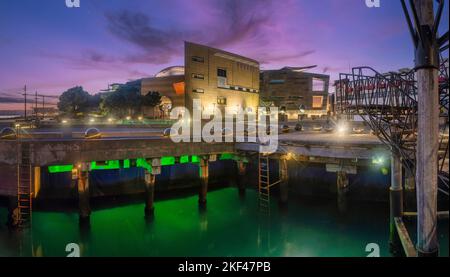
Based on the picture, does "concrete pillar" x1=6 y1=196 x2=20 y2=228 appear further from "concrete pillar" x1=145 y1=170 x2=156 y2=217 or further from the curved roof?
the curved roof

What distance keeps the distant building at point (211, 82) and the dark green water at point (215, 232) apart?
119 feet

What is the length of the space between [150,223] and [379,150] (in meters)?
12.8

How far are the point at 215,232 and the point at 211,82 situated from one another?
42.1 metres

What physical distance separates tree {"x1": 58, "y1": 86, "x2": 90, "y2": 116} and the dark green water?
177 feet

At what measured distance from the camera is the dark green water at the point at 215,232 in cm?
1329

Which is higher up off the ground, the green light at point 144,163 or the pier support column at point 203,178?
the green light at point 144,163

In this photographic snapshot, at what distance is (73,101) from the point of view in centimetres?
6456

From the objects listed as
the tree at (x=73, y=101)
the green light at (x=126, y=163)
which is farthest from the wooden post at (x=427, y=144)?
the tree at (x=73, y=101)

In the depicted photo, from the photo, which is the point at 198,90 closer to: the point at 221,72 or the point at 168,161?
the point at 221,72

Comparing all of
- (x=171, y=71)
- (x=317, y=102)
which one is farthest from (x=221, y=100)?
(x=317, y=102)

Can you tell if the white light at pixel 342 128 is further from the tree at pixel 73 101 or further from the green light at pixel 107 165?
the tree at pixel 73 101

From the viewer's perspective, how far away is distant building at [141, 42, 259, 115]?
168 feet
